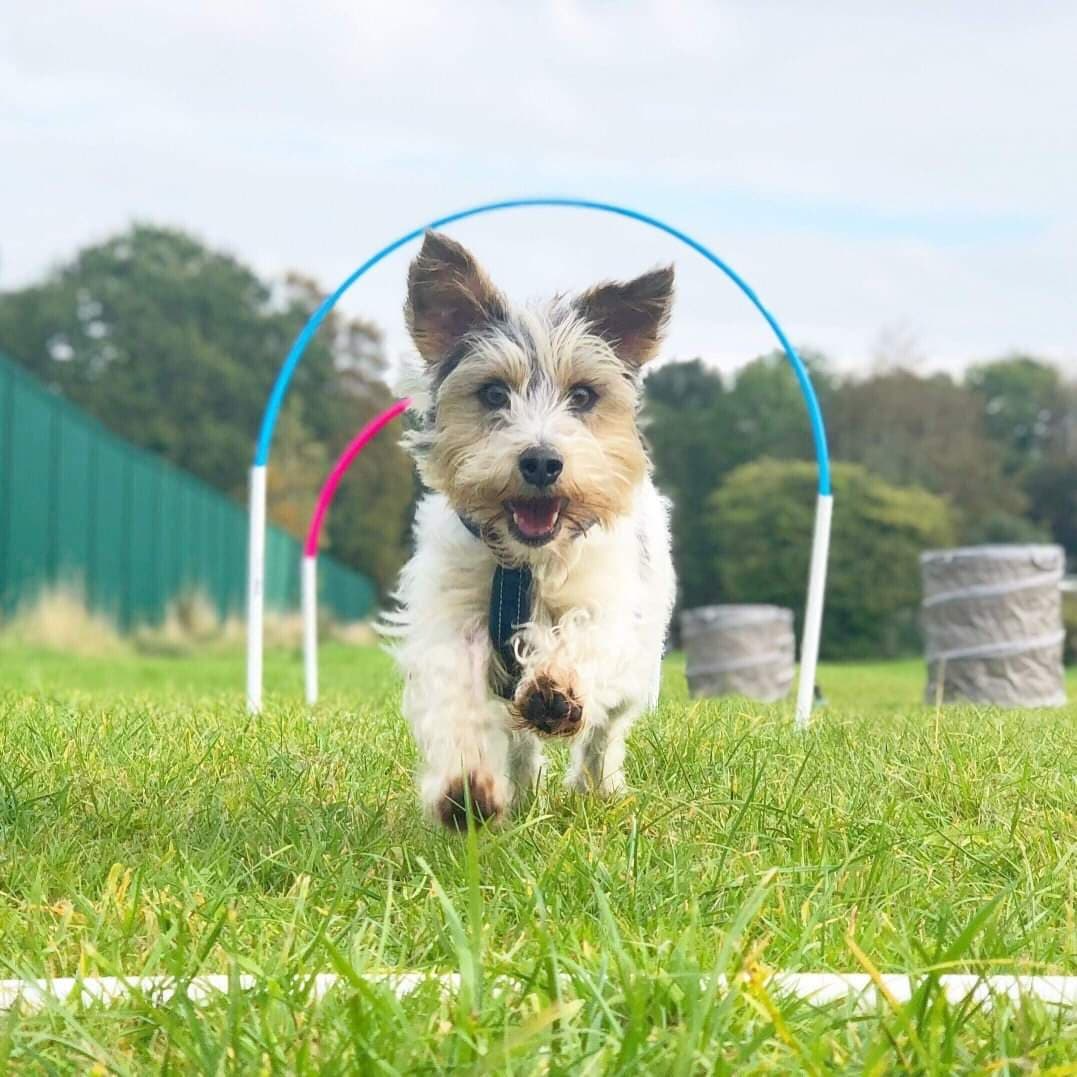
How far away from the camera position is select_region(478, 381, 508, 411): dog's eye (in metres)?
4.28

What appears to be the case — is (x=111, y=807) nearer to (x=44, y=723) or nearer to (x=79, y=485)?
(x=44, y=723)

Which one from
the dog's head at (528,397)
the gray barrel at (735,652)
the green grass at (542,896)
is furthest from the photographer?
the gray barrel at (735,652)

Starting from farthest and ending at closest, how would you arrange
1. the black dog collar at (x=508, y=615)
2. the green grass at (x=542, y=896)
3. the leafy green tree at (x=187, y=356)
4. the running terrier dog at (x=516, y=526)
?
the leafy green tree at (x=187, y=356), the black dog collar at (x=508, y=615), the running terrier dog at (x=516, y=526), the green grass at (x=542, y=896)

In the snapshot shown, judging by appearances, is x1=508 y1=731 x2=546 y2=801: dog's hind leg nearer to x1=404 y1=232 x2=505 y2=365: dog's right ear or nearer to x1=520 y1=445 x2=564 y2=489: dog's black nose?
x1=520 y1=445 x2=564 y2=489: dog's black nose

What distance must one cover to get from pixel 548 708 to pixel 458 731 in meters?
0.26

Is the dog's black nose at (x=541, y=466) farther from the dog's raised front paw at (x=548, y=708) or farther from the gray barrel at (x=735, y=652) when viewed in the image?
the gray barrel at (x=735, y=652)

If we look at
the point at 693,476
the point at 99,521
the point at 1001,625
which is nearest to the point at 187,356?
the point at 693,476

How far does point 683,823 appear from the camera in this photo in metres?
4.12

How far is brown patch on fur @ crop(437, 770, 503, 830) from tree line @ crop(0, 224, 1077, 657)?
67.3ft

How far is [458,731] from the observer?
3.93 m

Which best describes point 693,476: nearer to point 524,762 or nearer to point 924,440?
point 924,440

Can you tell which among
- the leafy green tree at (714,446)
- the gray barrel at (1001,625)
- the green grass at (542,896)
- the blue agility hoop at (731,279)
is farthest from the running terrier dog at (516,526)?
the leafy green tree at (714,446)

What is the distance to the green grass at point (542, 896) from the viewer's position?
2.38 metres

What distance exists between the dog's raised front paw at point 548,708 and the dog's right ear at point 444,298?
45.5 inches
